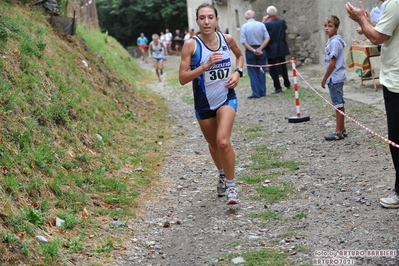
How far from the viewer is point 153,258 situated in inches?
238

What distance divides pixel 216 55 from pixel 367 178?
217 cm

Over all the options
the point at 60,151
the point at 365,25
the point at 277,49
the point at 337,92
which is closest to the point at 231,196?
the point at 60,151

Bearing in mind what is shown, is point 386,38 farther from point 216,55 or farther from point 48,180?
point 48,180

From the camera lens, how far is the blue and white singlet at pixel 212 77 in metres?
7.30

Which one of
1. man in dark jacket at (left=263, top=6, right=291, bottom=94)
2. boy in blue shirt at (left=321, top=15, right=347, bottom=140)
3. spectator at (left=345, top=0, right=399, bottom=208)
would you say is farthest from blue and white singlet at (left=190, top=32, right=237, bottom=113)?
man in dark jacket at (left=263, top=6, right=291, bottom=94)

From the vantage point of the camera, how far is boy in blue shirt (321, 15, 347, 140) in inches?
383

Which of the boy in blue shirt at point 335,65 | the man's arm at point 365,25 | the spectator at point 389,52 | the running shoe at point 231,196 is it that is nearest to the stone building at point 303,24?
the boy in blue shirt at point 335,65

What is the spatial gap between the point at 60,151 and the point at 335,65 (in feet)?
13.3

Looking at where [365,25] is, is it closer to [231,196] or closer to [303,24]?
[231,196]

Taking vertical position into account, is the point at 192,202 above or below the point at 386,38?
below

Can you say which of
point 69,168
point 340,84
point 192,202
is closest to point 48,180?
point 69,168

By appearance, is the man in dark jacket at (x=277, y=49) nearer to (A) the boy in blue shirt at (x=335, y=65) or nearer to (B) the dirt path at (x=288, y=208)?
(B) the dirt path at (x=288, y=208)

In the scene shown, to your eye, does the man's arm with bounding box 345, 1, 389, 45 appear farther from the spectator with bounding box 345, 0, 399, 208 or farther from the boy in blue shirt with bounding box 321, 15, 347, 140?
the boy in blue shirt with bounding box 321, 15, 347, 140

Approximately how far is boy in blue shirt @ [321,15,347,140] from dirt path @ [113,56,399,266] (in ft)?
1.61
